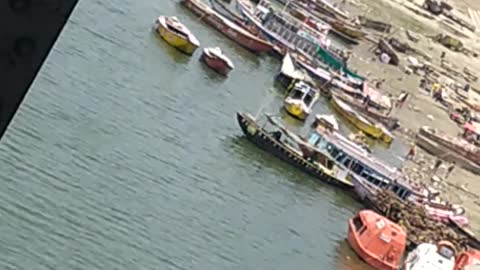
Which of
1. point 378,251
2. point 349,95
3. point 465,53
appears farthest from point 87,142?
point 465,53

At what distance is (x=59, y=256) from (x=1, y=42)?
14.3 meters

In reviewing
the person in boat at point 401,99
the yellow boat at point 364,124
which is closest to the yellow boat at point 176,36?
the yellow boat at point 364,124

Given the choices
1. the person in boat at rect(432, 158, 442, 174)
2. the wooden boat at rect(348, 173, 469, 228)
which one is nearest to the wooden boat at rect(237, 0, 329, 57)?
the person in boat at rect(432, 158, 442, 174)

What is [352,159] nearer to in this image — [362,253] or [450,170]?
[362,253]

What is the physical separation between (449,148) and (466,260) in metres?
7.60

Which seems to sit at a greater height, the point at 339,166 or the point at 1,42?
the point at 1,42

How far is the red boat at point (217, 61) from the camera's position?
86.0 feet

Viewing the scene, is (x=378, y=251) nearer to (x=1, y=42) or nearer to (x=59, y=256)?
(x=59, y=256)

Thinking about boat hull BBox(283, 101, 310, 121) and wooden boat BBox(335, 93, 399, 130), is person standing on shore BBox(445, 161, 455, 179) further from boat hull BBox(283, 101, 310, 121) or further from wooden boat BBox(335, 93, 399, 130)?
boat hull BBox(283, 101, 310, 121)

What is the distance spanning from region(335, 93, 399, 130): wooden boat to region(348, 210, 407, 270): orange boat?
7719 millimetres

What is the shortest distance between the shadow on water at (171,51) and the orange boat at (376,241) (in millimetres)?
6342

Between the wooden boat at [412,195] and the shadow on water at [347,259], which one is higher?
the wooden boat at [412,195]

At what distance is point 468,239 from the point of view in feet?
80.8

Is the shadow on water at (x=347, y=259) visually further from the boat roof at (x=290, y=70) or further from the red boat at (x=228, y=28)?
the red boat at (x=228, y=28)
